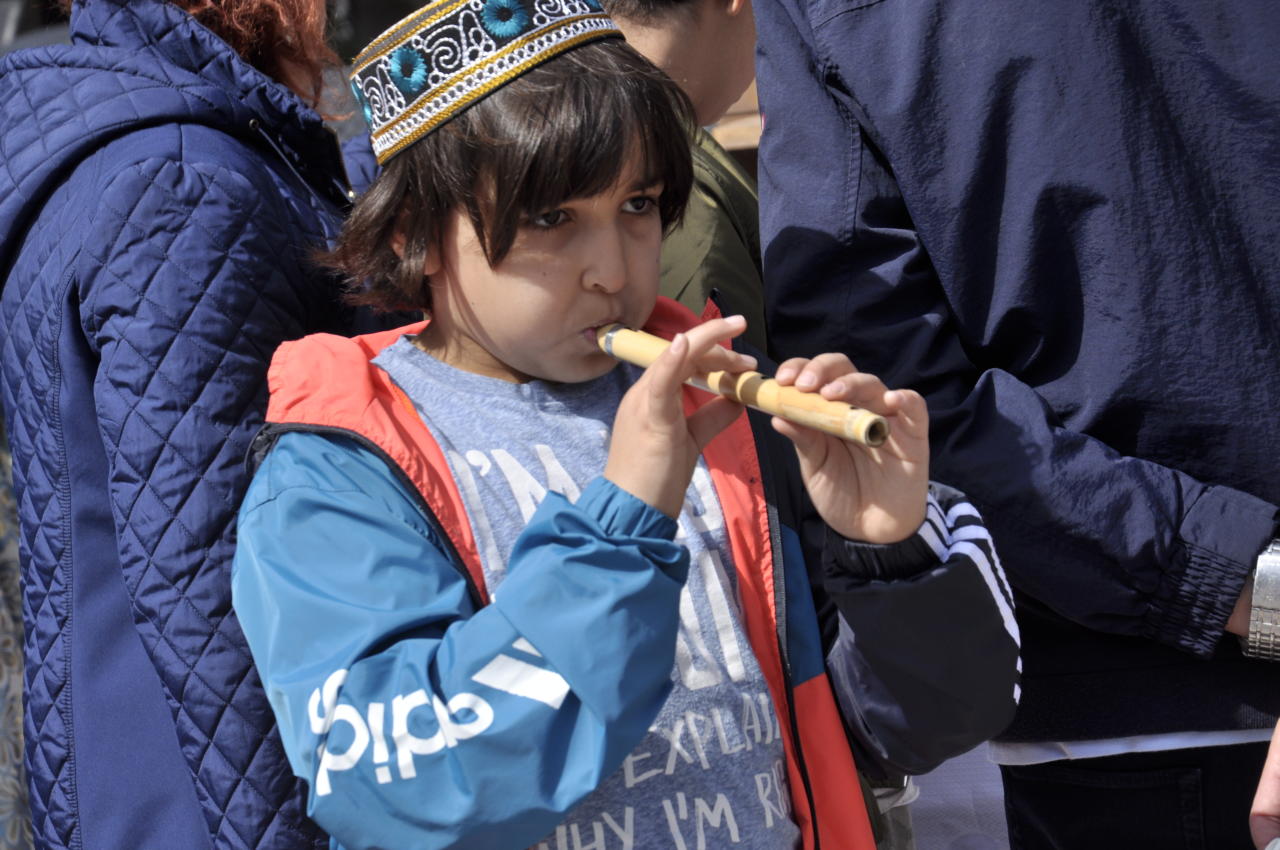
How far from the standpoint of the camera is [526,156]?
1441 mm

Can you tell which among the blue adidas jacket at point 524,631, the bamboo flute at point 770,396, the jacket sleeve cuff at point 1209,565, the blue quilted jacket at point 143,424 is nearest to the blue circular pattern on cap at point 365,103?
the blue quilted jacket at point 143,424

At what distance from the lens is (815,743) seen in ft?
4.93

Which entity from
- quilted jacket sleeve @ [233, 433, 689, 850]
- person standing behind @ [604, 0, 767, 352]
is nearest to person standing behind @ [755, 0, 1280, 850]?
person standing behind @ [604, 0, 767, 352]

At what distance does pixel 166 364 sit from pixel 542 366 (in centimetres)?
42

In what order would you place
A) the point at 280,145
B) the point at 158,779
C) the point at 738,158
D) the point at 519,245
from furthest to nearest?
the point at 738,158 → the point at 280,145 → the point at 158,779 → the point at 519,245

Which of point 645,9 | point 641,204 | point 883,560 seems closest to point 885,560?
point 883,560

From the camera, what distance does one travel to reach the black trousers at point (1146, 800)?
1.52 m

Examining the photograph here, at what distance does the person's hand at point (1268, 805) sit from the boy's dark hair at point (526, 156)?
0.88 meters

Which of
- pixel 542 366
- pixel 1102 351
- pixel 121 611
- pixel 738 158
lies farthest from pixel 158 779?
pixel 738 158

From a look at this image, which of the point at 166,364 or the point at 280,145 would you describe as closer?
the point at 166,364

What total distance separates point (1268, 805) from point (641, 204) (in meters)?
0.91

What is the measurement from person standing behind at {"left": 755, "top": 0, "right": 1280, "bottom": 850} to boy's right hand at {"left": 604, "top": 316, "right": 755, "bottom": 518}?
37 centimetres

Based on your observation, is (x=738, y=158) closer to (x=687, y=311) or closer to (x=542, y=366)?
(x=687, y=311)

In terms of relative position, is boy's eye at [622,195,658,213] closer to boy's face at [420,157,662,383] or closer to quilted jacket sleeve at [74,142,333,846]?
boy's face at [420,157,662,383]
